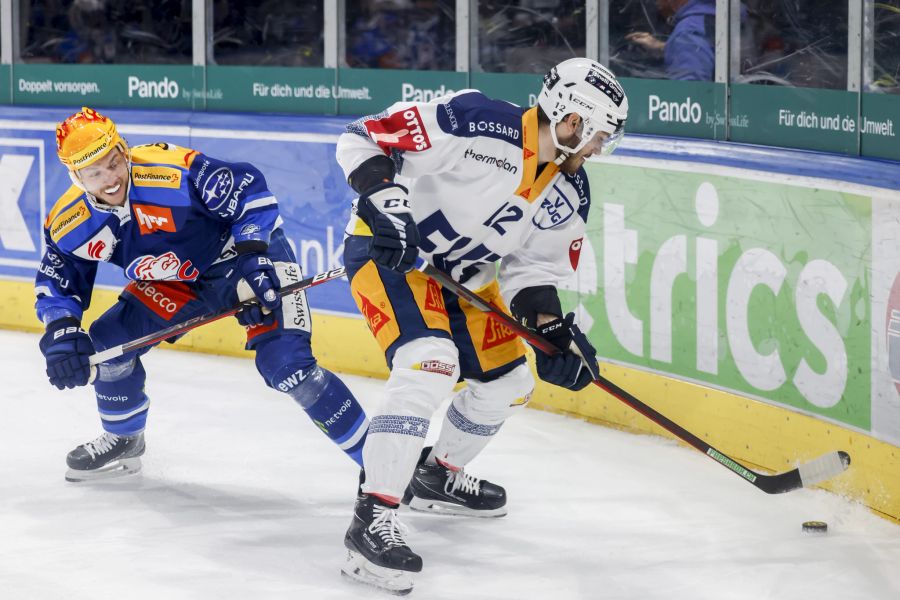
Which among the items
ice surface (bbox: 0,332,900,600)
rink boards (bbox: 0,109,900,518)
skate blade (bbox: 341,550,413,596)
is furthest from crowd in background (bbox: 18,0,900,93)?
skate blade (bbox: 341,550,413,596)

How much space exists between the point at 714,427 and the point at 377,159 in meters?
1.68

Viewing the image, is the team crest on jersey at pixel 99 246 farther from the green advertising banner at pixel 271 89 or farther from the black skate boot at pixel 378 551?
the green advertising banner at pixel 271 89

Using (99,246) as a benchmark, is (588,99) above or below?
above

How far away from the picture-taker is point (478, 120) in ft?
11.5

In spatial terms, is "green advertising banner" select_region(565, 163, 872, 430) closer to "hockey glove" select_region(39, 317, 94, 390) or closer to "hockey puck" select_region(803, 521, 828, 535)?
"hockey puck" select_region(803, 521, 828, 535)

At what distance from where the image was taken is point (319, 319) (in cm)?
594

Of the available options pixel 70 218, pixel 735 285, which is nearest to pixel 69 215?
pixel 70 218

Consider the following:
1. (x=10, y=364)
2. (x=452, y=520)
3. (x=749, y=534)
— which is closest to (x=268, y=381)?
(x=452, y=520)

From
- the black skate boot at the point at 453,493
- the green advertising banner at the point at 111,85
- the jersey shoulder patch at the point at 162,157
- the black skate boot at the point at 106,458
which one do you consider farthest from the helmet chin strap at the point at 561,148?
the green advertising banner at the point at 111,85

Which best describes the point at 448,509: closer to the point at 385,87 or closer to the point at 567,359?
the point at 567,359

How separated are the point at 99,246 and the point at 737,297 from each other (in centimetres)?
190

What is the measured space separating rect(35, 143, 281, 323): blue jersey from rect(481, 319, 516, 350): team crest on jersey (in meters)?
0.69

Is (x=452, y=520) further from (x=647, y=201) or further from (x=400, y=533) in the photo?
(x=647, y=201)

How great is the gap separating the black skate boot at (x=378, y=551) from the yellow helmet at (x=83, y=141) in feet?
3.81
